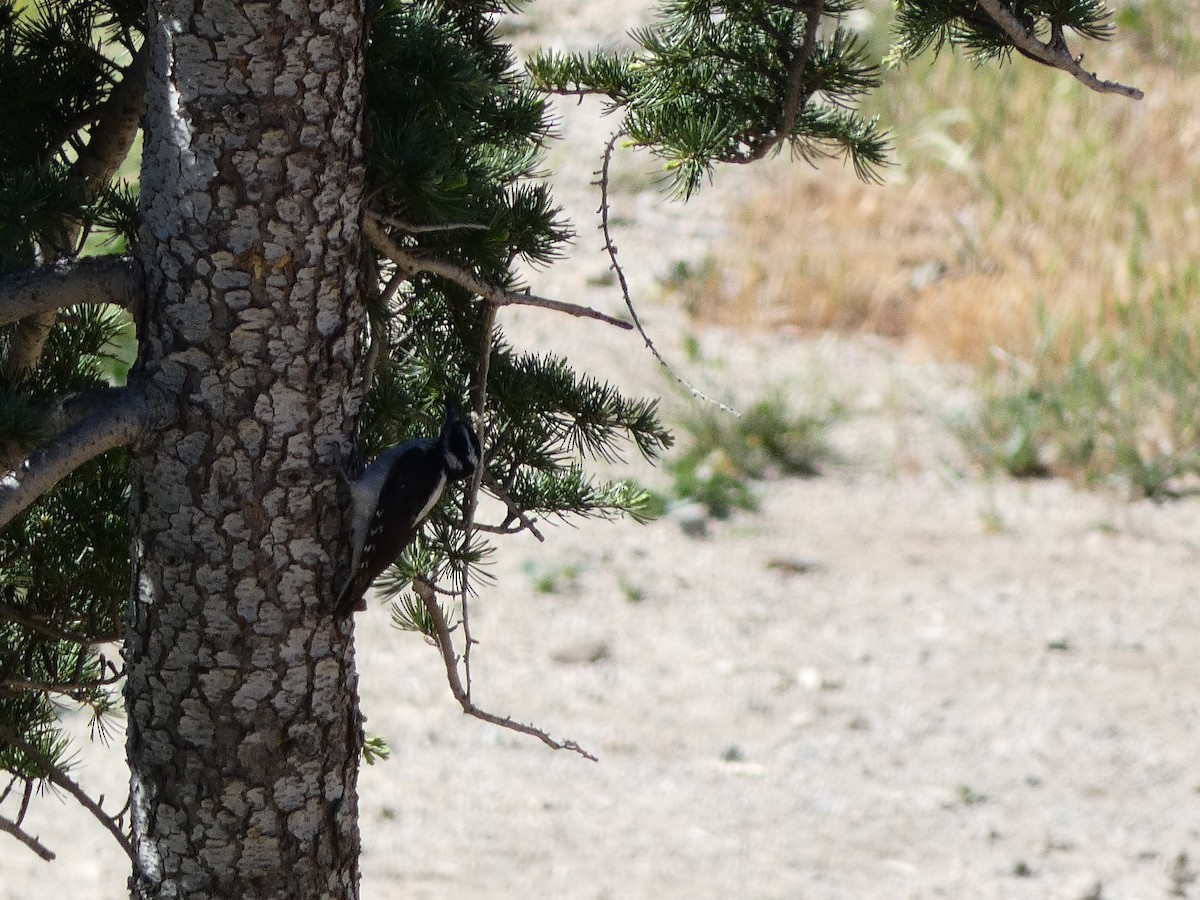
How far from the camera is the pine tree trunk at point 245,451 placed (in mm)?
1984

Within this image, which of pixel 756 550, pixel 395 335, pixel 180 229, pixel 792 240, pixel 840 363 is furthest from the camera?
pixel 792 240

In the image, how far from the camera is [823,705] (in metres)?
4.87

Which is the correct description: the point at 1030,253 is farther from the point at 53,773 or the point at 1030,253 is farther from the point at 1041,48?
the point at 53,773

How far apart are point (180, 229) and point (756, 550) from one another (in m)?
4.22

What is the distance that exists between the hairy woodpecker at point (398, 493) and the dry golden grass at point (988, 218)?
15.4 ft

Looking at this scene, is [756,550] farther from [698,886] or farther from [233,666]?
[233,666]

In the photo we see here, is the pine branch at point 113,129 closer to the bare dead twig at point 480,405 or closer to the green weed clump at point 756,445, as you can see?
the bare dead twig at point 480,405

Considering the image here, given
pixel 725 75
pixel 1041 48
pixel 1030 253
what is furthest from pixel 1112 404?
pixel 1041 48

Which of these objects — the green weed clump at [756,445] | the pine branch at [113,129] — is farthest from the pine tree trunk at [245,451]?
the green weed clump at [756,445]

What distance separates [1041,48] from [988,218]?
6.16 m

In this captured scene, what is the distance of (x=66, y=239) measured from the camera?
204cm

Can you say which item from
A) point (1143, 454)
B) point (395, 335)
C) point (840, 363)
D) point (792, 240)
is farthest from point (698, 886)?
point (792, 240)

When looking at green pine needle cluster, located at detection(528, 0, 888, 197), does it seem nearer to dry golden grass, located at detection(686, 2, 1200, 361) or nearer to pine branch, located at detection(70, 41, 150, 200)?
pine branch, located at detection(70, 41, 150, 200)

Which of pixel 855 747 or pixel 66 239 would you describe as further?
pixel 855 747
